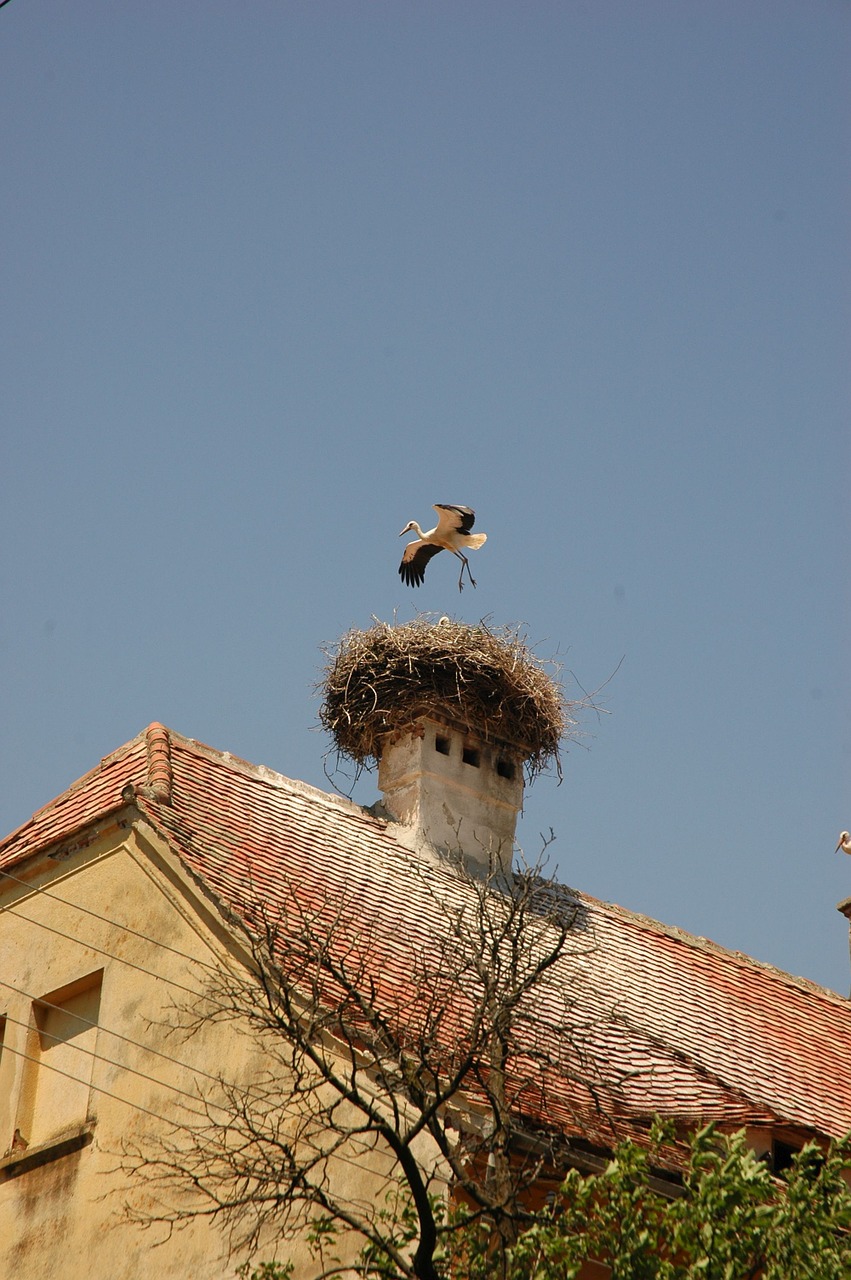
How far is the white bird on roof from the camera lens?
52.5 feet

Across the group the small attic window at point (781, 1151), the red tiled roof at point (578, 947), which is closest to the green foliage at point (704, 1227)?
the red tiled roof at point (578, 947)

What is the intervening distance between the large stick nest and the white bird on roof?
0.92 meters

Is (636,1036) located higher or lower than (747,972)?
lower

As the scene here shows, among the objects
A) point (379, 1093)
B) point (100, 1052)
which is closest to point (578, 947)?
point (100, 1052)

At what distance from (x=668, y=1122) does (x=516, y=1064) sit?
222cm

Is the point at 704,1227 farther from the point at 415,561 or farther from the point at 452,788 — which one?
the point at 415,561

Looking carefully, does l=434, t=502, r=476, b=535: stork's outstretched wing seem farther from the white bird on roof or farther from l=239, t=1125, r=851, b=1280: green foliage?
l=239, t=1125, r=851, b=1280: green foliage

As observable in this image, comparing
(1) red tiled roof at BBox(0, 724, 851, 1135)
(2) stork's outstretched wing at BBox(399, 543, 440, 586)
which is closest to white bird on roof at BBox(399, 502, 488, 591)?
(2) stork's outstretched wing at BBox(399, 543, 440, 586)

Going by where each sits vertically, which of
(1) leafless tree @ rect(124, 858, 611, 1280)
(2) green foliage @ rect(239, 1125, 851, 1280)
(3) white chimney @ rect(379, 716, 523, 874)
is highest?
(3) white chimney @ rect(379, 716, 523, 874)

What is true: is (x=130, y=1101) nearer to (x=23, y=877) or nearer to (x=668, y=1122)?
(x=23, y=877)

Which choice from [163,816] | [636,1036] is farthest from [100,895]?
[636,1036]

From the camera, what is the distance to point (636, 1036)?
39.9 feet

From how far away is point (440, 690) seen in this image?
1488 centimetres

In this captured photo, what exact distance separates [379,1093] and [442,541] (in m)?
7.03
